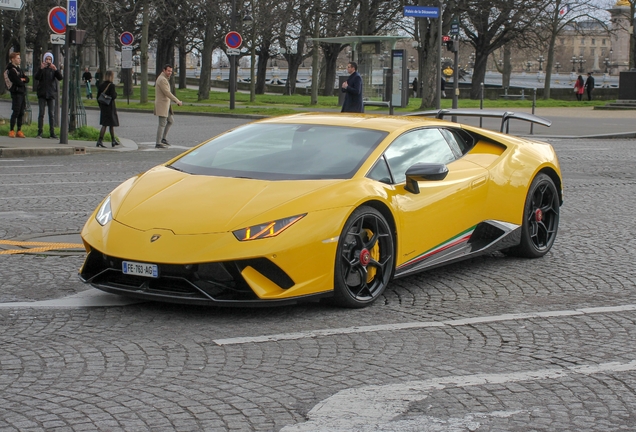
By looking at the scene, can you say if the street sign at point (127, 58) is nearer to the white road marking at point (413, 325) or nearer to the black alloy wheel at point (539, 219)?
the black alloy wheel at point (539, 219)

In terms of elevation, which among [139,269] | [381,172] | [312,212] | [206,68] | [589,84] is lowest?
[139,269]

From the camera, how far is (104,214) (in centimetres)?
642

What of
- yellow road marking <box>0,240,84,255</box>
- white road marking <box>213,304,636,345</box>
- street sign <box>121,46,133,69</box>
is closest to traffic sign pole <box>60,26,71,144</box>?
yellow road marking <box>0,240,84,255</box>

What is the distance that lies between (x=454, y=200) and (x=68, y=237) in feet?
12.3

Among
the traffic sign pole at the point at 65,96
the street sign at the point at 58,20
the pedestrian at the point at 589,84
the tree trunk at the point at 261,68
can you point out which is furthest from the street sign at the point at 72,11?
the tree trunk at the point at 261,68

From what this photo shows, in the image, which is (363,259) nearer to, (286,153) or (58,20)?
(286,153)

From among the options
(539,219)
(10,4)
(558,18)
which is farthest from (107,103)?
(558,18)

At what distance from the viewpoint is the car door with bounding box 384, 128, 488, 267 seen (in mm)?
6691

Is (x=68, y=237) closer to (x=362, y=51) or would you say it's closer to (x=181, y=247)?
(x=181, y=247)

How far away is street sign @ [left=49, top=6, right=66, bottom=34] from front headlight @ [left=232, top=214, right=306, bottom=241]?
16325 mm

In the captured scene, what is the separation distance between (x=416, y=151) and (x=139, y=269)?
7.98ft

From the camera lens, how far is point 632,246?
29.0 feet

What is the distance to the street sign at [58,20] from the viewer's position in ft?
68.1

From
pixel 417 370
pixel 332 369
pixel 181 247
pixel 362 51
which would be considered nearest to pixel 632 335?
pixel 417 370
